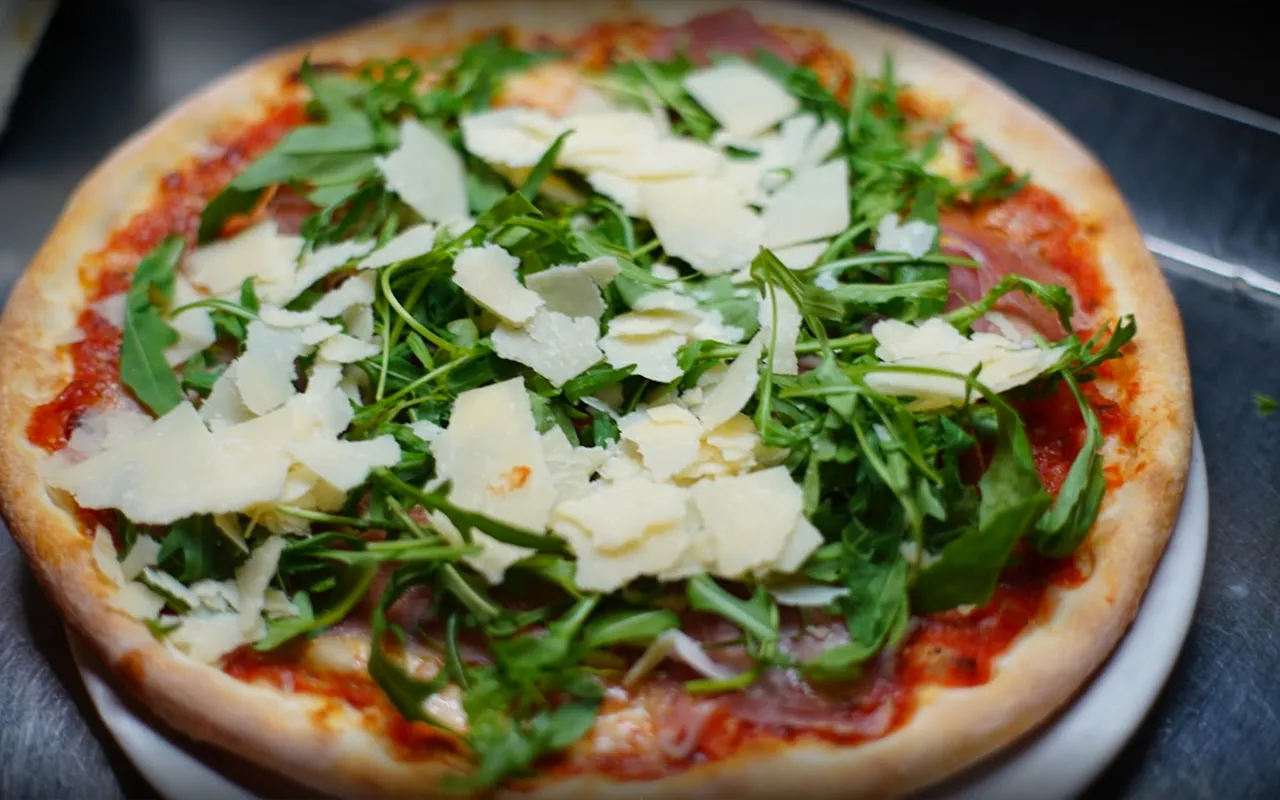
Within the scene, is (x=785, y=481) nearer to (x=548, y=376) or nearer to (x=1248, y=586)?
(x=548, y=376)

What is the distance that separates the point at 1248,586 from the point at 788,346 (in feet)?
2.83

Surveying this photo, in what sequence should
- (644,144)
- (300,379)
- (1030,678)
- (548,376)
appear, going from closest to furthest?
1. (1030,678)
2. (548,376)
3. (300,379)
4. (644,144)

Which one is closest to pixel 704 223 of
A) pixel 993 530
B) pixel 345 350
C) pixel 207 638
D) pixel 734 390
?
pixel 734 390

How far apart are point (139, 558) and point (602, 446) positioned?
2.13ft

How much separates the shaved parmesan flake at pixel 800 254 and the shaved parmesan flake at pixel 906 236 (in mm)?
100

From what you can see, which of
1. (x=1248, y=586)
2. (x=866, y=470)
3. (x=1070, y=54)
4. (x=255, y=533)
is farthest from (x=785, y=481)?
(x=1070, y=54)

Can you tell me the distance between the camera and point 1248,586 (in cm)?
185

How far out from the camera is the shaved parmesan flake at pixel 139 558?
1.58 metres

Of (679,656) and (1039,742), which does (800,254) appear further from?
(1039,742)

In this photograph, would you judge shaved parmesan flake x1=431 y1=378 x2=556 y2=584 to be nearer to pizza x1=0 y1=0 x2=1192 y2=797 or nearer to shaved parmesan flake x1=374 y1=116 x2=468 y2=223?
pizza x1=0 y1=0 x2=1192 y2=797

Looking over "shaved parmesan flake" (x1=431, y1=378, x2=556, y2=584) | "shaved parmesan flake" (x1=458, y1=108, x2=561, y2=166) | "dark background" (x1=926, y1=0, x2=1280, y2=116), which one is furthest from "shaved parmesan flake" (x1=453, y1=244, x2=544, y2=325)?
"dark background" (x1=926, y1=0, x2=1280, y2=116)

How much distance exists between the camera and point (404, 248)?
1821mm

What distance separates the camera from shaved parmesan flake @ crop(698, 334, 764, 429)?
5.21 feet

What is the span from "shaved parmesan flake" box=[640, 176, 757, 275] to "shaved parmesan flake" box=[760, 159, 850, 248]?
0.03 metres
